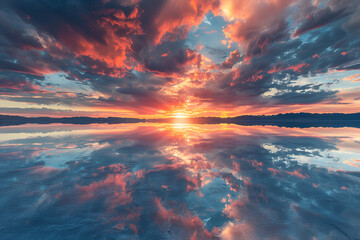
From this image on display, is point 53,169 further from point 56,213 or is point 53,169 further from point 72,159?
point 56,213

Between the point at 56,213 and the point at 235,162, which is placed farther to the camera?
the point at 235,162

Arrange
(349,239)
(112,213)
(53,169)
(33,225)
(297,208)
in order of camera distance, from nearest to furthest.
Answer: (349,239), (33,225), (112,213), (297,208), (53,169)

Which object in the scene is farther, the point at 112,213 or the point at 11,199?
the point at 11,199

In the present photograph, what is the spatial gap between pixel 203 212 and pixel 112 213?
3.36m

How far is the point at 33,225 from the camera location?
14.4 ft

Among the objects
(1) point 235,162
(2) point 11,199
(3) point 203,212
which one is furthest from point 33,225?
(1) point 235,162

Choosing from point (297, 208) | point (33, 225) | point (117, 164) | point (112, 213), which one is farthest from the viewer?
point (117, 164)

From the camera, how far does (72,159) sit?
1103 centimetres

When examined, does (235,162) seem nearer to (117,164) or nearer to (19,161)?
(117,164)

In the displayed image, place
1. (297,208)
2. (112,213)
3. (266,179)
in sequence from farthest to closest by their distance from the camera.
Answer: (266,179)
(297,208)
(112,213)

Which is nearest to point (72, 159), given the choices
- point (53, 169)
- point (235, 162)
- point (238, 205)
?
point (53, 169)

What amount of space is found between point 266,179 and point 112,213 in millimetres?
7950

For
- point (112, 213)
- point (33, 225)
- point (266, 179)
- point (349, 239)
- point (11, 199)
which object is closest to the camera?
point (349, 239)

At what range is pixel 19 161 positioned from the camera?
10.6 metres
